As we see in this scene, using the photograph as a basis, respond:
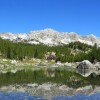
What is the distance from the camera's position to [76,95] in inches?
2266

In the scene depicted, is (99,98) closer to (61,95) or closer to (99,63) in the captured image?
(61,95)

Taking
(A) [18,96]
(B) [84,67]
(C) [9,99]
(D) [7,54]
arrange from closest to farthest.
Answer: (C) [9,99], (A) [18,96], (B) [84,67], (D) [7,54]

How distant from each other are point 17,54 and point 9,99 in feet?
486

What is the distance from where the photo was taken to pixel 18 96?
53812 millimetres

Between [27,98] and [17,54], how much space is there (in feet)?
480

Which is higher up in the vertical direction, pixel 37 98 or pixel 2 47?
pixel 2 47

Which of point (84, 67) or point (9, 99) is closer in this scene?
point (9, 99)

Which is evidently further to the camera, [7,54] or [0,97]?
[7,54]

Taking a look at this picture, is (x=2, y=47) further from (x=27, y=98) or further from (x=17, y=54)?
(x=27, y=98)

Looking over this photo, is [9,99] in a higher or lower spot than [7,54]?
lower

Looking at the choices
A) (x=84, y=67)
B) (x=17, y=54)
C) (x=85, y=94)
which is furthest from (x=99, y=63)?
(x=85, y=94)

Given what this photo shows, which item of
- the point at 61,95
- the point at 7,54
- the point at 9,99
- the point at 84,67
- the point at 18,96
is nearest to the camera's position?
the point at 9,99

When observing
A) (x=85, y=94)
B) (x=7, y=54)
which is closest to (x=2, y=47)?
(x=7, y=54)

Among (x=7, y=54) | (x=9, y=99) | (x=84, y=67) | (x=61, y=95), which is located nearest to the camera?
(x=9, y=99)
